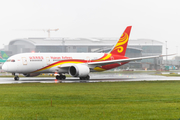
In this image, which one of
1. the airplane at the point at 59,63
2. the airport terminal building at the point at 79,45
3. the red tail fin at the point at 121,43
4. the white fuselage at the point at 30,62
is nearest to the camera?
the white fuselage at the point at 30,62

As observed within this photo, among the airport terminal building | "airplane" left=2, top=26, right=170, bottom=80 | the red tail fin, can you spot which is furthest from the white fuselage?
the airport terminal building

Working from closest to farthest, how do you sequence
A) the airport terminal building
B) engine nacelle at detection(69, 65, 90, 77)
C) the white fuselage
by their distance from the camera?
1. engine nacelle at detection(69, 65, 90, 77)
2. the white fuselage
3. the airport terminal building

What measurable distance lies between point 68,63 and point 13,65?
8012mm

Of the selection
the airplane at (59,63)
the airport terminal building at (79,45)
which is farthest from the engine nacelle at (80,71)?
the airport terminal building at (79,45)

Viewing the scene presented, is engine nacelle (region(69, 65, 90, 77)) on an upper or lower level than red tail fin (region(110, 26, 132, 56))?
lower

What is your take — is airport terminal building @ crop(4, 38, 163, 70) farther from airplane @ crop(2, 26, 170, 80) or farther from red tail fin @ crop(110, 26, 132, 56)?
airplane @ crop(2, 26, 170, 80)

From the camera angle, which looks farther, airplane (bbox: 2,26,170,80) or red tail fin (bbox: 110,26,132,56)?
red tail fin (bbox: 110,26,132,56)

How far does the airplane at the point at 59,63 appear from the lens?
143 feet

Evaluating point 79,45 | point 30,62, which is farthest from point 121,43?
point 79,45

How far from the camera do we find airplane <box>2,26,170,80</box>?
43500 mm

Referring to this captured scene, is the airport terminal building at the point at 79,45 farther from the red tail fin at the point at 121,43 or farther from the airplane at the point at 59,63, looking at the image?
the airplane at the point at 59,63

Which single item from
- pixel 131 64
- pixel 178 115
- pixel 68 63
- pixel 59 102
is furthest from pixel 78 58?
pixel 131 64

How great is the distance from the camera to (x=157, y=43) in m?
166

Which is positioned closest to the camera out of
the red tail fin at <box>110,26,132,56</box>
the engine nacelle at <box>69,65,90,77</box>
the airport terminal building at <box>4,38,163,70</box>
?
the engine nacelle at <box>69,65,90,77</box>
